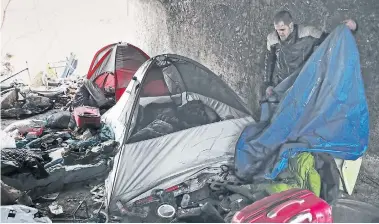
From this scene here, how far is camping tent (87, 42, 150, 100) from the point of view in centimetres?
295

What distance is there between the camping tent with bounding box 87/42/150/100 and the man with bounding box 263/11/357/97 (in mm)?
920

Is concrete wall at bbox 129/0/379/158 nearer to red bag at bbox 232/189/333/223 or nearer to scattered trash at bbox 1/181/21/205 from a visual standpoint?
red bag at bbox 232/189/333/223

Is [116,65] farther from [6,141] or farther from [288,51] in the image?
[288,51]

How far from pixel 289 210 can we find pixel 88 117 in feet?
5.92

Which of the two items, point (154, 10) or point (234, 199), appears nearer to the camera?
point (234, 199)

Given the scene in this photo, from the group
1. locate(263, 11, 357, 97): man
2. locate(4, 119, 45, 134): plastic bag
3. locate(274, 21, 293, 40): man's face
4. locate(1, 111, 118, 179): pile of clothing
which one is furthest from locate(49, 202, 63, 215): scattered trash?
locate(274, 21, 293, 40): man's face

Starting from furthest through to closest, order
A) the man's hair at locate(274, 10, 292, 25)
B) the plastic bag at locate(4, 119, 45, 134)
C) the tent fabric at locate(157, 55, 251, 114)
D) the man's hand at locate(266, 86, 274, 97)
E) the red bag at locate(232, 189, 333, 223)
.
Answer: the plastic bag at locate(4, 119, 45, 134) → the tent fabric at locate(157, 55, 251, 114) → the man's hand at locate(266, 86, 274, 97) → the man's hair at locate(274, 10, 292, 25) → the red bag at locate(232, 189, 333, 223)

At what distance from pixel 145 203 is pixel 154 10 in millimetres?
1483

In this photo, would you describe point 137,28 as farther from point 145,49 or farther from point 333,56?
point 333,56

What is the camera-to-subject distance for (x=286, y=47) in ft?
8.07

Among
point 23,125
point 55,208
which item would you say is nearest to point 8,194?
point 55,208

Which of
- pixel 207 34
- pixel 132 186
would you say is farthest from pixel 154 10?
pixel 132 186

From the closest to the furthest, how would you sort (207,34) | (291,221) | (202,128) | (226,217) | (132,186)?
(291,221)
(226,217)
(132,186)
(202,128)
(207,34)

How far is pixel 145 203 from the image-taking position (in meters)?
2.40
